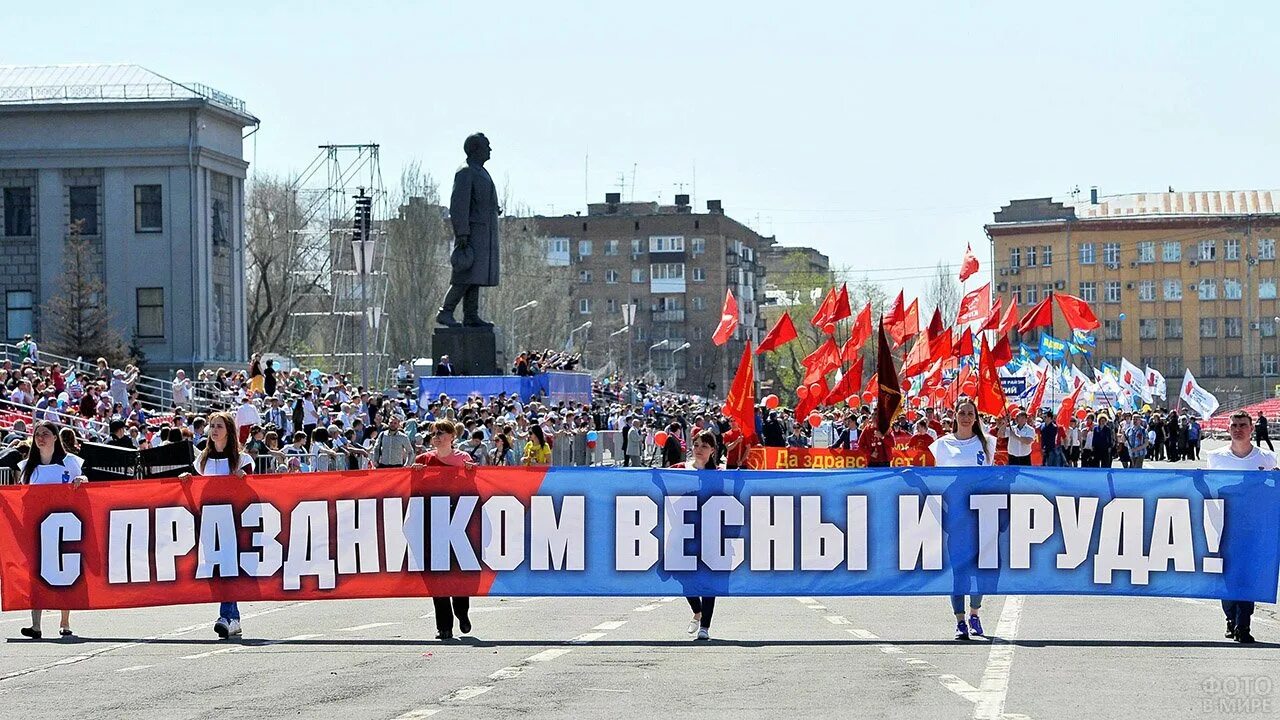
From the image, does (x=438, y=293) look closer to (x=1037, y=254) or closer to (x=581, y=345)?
(x=581, y=345)

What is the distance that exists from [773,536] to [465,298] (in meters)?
29.2

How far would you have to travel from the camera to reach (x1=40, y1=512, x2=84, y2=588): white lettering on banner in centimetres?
1497

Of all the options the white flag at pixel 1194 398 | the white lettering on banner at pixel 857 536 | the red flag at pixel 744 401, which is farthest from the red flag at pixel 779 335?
the white flag at pixel 1194 398

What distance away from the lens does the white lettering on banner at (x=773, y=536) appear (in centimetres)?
1476

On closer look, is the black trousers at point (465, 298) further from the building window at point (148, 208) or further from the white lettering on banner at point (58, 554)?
the white lettering on banner at point (58, 554)

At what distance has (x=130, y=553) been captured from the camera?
49.0 feet

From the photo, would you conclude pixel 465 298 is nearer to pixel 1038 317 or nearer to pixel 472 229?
pixel 472 229

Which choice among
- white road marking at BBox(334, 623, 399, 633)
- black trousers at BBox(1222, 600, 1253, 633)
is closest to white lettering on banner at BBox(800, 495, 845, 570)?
black trousers at BBox(1222, 600, 1253, 633)

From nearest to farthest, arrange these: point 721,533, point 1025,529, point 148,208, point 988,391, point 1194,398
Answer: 1. point 1025,529
2. point 721,533
3. point 988,391
4. point 148,208
5. point 1194,398

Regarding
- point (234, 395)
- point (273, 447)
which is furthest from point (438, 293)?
point (273, 447)

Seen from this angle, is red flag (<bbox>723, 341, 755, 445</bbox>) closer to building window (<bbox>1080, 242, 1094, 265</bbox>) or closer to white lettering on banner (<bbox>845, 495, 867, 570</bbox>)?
white lettering on banner (<bbox>845, 495, 867, 570</bbox>)

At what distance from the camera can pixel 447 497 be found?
48.5 feet

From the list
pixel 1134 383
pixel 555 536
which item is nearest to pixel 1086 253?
pixel 1134 383

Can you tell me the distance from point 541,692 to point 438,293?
77681mm
